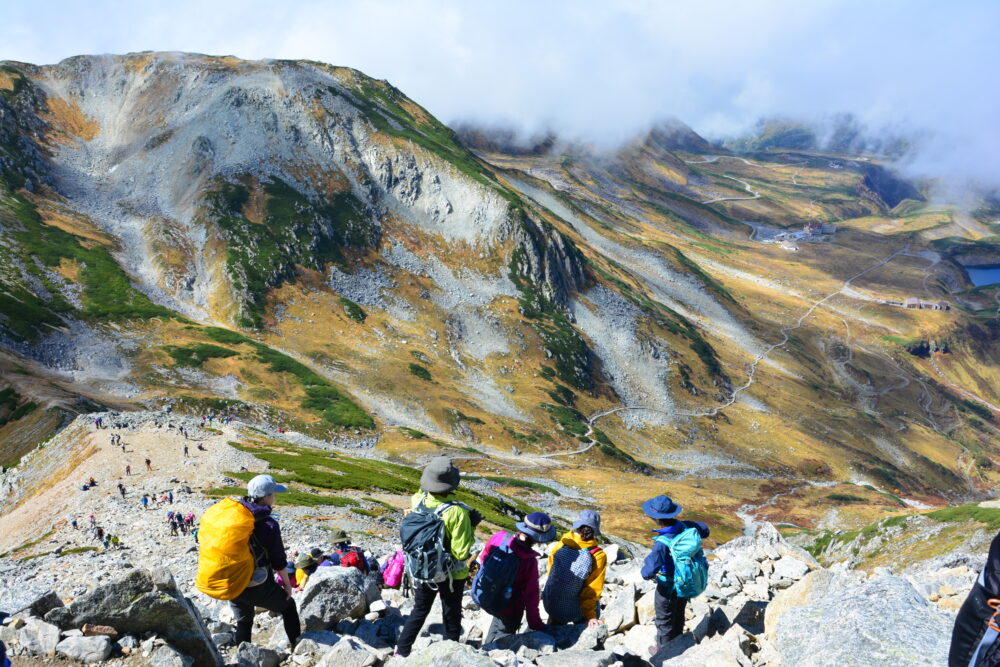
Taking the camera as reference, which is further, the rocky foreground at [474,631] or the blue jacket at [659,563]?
the blue jacket at [659,563]

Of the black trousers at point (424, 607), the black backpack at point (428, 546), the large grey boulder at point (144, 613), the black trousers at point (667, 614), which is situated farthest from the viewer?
the black trousers at point (667, 614)

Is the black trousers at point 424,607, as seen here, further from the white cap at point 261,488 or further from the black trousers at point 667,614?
the black trousers at point 667,614

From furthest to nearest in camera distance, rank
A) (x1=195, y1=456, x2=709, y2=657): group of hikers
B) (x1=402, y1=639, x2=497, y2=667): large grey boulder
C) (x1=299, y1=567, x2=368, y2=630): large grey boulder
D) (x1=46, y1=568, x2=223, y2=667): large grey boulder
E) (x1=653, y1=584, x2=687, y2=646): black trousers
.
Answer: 1. (x1=299, y1=567, x2=368, y2=630): large grey boulder
2. (x1=653, y1=584, x2=687, y2=646): black trousers
3. (x1=195, y1=456, x2=709, y2=657): group of hikers
4. (x1=46, y1=568, x2=223, y2=667): large grey boulder
5. (x1=402, y1=639, x2=497, y2=667): large grey boulder

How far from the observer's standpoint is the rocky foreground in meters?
8.28

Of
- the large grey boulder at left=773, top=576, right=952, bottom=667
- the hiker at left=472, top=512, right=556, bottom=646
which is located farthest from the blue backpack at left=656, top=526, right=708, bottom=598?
the hiker at left=472, top=512, right=556, bottom=646

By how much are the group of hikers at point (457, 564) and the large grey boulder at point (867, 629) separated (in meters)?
1.78

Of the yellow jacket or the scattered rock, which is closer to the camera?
the scattered rock

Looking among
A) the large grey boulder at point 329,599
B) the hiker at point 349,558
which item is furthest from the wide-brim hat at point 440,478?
the hiker at point 349,558

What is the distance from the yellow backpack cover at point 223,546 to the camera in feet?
30.6

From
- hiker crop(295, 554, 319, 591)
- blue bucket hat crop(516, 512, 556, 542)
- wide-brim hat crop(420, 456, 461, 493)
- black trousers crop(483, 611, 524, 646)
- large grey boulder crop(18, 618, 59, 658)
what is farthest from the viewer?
hiker crop(295, 554, 319, 591)

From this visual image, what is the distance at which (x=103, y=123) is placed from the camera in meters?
156

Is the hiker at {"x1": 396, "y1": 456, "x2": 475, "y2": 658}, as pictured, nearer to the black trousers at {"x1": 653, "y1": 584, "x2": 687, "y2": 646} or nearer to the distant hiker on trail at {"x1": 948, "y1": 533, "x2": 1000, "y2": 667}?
the black trousers at {"x1": 653, "y1": 584, "x2": 687, "y2": 646}

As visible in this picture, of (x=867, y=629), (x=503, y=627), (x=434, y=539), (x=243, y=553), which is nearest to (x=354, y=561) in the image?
(x=503, y=627)

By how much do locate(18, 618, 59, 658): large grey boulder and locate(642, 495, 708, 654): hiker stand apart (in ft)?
30.1
